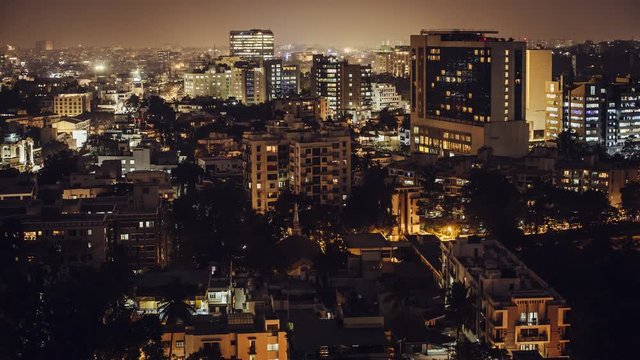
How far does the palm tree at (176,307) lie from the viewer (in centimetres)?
946

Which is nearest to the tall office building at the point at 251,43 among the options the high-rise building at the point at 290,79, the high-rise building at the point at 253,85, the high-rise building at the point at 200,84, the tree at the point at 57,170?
the high-rise building at the point at 290,79

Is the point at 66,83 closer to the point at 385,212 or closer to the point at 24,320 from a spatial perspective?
the point at 385,212

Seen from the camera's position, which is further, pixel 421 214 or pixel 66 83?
→ pixel 66 83

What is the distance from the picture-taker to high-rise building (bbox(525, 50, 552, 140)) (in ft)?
72.4

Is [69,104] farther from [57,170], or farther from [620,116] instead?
[620,116]

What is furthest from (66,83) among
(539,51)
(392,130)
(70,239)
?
(70,239)

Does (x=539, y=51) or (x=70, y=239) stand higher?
(x=539, y=51)

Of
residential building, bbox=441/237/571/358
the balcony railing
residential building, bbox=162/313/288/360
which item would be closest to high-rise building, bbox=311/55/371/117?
residential building, bbox=441/237/571/358

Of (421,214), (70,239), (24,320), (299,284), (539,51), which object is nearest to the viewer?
(24,320)

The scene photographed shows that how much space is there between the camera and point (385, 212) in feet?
45.2

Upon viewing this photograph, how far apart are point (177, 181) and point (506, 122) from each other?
5.92 m

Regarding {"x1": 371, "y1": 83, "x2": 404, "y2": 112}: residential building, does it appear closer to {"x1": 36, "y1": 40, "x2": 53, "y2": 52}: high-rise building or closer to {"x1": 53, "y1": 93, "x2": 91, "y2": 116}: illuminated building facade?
{"x1": 53, "y1": 93, "x2": 91, "y2": 116}: illuminated building facade

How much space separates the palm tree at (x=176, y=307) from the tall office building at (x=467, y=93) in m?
10.1

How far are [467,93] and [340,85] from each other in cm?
865
